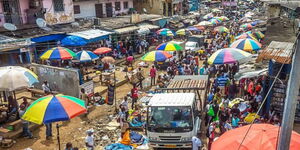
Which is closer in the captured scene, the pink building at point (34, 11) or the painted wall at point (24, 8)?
the pink building at point (34, 11)

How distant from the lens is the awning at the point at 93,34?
74.5ft

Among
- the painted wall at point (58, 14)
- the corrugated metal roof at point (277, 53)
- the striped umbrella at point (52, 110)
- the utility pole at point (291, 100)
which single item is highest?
the painted wall at point (58, 14)

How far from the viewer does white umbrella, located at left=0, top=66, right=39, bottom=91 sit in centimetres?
1088

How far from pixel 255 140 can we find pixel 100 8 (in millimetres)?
27041

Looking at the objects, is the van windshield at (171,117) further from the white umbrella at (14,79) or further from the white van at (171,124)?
the white umbrella at (14,79)

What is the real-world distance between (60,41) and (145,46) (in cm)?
968

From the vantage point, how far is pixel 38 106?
8430mm

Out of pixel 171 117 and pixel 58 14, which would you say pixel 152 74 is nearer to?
pixel 171 117

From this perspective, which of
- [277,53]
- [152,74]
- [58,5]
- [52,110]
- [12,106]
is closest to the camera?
[52,110]

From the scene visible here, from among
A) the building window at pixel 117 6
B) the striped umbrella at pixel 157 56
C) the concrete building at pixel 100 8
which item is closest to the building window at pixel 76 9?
the concrete building at pixel 100 8

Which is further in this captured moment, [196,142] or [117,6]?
[117,6]

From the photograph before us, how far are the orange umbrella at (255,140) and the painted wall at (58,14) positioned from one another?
20.0 meters

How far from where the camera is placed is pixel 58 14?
77.9 ft

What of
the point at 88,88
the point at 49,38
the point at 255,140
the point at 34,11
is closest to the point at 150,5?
the point at 34,11
